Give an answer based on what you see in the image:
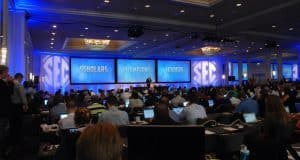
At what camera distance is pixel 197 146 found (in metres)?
1.92

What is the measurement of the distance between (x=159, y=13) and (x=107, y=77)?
13470mm

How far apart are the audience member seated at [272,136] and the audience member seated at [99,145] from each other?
1.87 meters

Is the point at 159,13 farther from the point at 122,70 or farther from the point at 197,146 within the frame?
the point at 122,70

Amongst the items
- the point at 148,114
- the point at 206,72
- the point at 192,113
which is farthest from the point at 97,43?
the point at 192,113

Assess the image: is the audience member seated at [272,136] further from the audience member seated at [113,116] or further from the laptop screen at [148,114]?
the laptop screen at [148,114]

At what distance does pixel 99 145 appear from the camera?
4.47ft

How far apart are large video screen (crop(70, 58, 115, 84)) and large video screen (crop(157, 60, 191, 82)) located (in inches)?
179

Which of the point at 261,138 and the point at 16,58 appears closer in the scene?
the point at 261,138

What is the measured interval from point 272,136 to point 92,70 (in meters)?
21.4

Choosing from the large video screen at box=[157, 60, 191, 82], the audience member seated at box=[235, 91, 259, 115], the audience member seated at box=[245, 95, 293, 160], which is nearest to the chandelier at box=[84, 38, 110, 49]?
the large video screen at box=[157, 60, 191, 82]

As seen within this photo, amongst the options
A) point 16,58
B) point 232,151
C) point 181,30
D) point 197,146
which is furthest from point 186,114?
point 181,30

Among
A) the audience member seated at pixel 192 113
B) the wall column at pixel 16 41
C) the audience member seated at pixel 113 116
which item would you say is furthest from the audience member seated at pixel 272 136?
the wall column at pixel 16 41

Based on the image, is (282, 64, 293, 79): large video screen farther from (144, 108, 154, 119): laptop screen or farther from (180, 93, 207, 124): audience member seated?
(180, 93, 207, 124): audience member seated

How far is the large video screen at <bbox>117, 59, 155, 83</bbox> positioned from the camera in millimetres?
24755
